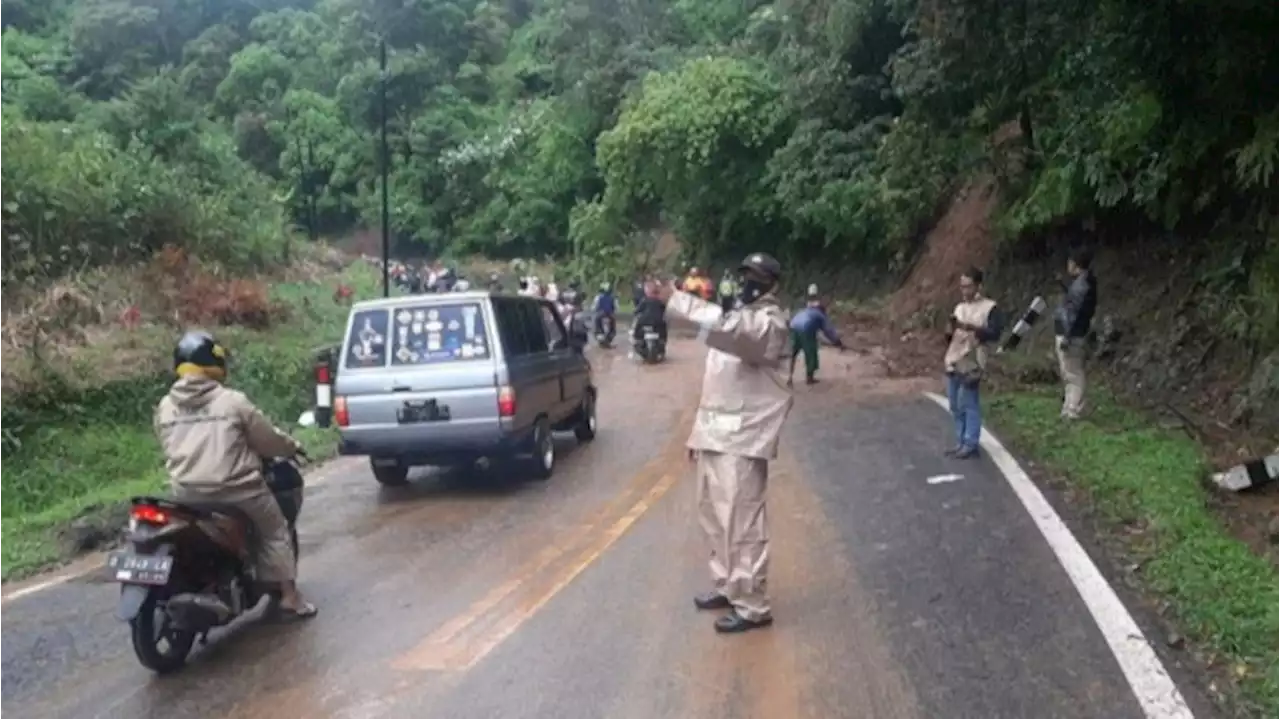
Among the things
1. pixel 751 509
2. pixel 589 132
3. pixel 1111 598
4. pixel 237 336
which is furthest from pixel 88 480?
pixel 589 132

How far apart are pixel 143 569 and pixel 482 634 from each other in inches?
67.7

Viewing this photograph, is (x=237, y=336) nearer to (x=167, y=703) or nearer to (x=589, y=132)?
(x=167, y=703)

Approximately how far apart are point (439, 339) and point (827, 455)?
393 centimetres

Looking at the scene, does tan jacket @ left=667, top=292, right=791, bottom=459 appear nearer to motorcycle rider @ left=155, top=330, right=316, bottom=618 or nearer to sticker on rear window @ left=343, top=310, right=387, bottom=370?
motorcycle rider @ left=155, top=330, right=316, bottom=618

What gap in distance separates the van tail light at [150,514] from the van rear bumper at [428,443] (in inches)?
189

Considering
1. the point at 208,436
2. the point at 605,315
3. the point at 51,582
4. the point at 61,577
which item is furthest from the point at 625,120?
the point at 208,436

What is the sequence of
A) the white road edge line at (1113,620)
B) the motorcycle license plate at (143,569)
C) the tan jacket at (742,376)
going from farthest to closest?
1. the tan jacket at (742,376)
2. the motorcycle license plate at (143,569)
3. the white road edge line at (1113,620)

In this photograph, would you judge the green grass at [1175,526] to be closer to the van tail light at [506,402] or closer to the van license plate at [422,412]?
the van tail light at [506,402]

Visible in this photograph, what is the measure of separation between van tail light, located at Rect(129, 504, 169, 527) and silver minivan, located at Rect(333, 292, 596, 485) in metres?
4.80

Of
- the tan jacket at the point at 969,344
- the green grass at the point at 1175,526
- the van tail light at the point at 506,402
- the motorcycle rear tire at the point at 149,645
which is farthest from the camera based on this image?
the tan jacket at the point at 969,344

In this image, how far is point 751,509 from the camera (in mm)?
6891

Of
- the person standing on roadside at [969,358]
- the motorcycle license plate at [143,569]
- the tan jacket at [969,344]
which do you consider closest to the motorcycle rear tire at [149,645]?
the motorcycle license plate at [143,569]

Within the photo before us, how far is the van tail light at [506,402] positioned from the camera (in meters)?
11.4

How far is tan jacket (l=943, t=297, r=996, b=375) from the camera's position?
1205 cm
